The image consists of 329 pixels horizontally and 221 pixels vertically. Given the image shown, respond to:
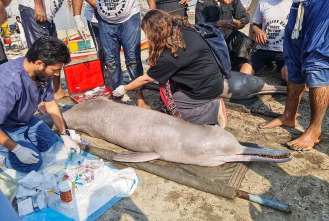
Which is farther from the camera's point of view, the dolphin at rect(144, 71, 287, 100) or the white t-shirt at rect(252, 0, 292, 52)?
the white t-shirt at rect(252, 0, 292, 52)

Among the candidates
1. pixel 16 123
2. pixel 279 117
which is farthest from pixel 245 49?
pixel 16 123

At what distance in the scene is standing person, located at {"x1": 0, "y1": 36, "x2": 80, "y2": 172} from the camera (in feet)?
10.2

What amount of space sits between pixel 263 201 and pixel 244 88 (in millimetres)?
2907

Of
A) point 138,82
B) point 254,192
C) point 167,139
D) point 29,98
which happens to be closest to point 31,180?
point 29,98

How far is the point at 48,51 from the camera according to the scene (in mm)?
3070

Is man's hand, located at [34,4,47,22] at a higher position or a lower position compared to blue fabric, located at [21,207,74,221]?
higher

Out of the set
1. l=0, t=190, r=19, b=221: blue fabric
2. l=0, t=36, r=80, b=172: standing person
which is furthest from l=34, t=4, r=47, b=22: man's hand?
l=0, t=190, r=19, b=221: blue fabric

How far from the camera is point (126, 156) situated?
12.9 feet

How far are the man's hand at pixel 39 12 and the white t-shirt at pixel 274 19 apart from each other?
408 centimetres

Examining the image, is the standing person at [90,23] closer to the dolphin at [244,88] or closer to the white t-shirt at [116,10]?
the white t-shirt at [116,10]

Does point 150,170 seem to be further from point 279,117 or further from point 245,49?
point 245,49

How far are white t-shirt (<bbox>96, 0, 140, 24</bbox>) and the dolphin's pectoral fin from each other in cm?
243

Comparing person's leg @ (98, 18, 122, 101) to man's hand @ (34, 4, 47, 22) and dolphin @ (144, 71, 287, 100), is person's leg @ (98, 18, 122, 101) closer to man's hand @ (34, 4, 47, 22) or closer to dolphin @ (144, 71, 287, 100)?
man's hand @ (34, 4, 47, 22)

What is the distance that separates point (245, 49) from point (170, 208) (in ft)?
14.2
